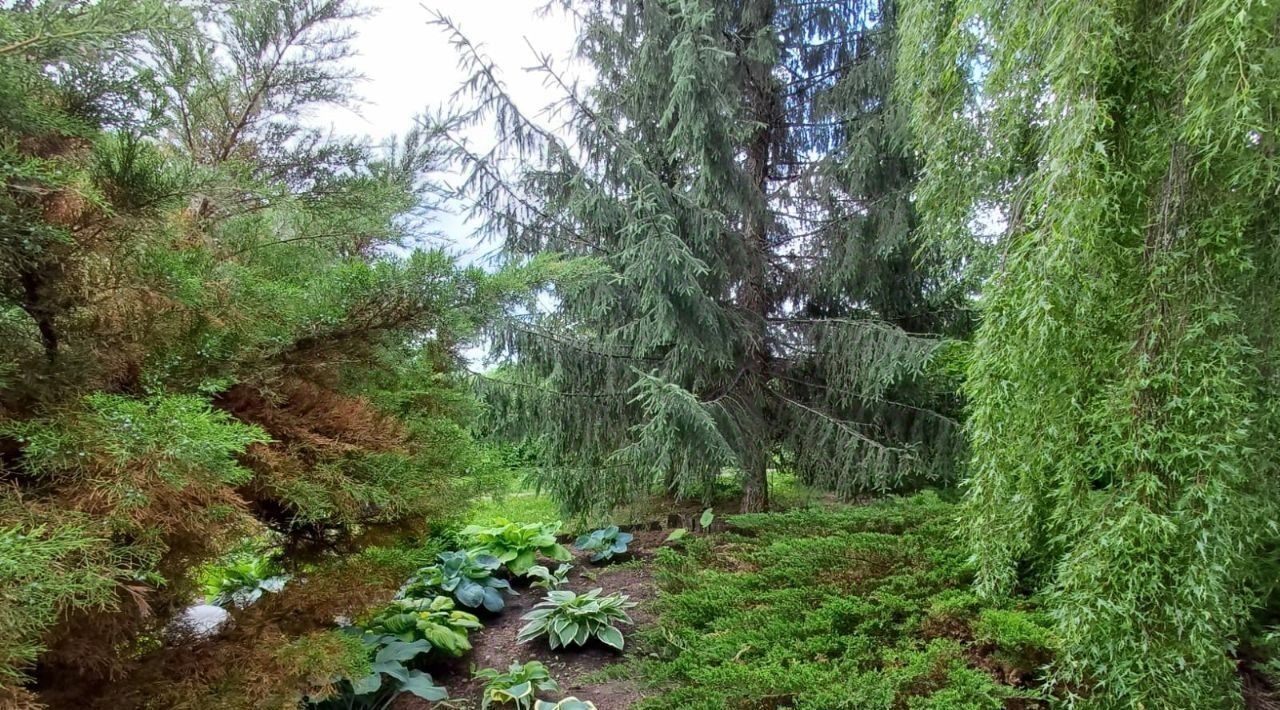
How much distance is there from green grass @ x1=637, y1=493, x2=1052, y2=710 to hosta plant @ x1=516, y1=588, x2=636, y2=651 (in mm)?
256

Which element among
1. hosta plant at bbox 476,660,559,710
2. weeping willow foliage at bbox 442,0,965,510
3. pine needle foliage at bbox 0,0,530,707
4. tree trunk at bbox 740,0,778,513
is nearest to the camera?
pine needle foliage at bbox 0,0,530,707

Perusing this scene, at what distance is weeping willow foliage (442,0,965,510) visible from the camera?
3068 mm

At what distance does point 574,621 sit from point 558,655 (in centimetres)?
14

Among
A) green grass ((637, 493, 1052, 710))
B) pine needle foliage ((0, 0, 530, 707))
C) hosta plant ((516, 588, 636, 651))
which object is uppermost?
pine needle foliage ((0, 0, 530, 707))

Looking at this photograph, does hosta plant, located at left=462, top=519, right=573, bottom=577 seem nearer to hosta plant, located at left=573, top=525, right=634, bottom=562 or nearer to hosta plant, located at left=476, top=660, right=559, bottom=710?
hosta plant, located at left=573, top=525, right=634, bottom=562

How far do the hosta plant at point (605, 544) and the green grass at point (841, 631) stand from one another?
79 cm

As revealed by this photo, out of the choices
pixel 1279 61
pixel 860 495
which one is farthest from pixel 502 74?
pixel 860 495

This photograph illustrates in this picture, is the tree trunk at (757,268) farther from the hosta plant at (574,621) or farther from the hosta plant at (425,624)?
the hosta plant at (425,624)

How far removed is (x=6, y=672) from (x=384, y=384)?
0.97 meters

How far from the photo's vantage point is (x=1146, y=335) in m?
1.36

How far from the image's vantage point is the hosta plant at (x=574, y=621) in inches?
80.4

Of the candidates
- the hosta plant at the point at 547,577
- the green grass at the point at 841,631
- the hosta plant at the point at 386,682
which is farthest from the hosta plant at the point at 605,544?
the hosta plant at the point at 386,682

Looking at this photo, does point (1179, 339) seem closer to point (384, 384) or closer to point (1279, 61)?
point (1279, 61)

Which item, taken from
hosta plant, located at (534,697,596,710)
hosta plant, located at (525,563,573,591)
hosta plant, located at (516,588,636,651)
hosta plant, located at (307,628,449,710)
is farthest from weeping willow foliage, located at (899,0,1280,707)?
hosta plant, located at (525,563,573,591)
